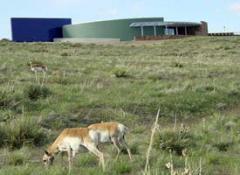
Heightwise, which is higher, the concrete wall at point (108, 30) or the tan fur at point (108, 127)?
the concrete wall at point (108, 30)

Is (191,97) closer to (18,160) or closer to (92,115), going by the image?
(92,115)

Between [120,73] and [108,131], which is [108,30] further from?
[108,131]

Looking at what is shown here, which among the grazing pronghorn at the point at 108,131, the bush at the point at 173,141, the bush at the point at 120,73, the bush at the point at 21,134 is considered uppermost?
the bush at the point at 120,73

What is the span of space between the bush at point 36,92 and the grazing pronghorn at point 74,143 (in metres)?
6.72

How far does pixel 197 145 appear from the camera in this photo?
1130 centimetres

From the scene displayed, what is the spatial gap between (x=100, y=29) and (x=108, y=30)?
6.83ft

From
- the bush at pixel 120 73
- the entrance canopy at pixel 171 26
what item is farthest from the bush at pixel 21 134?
the entrance canopy at pixel 171 26

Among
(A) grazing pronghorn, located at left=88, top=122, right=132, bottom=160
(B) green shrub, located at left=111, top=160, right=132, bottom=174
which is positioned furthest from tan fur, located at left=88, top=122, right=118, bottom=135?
(B) green shrub, located at left=111, top=160, right=132, bottom=174

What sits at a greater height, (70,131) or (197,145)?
(70,131)

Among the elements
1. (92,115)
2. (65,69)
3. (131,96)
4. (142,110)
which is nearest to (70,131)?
(92,115)

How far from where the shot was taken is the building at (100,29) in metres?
106

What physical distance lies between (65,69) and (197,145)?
14.1m

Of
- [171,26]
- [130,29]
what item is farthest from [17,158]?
[171,26]

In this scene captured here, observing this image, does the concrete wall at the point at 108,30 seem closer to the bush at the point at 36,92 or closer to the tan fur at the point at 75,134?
the bush at the point at 36,92
